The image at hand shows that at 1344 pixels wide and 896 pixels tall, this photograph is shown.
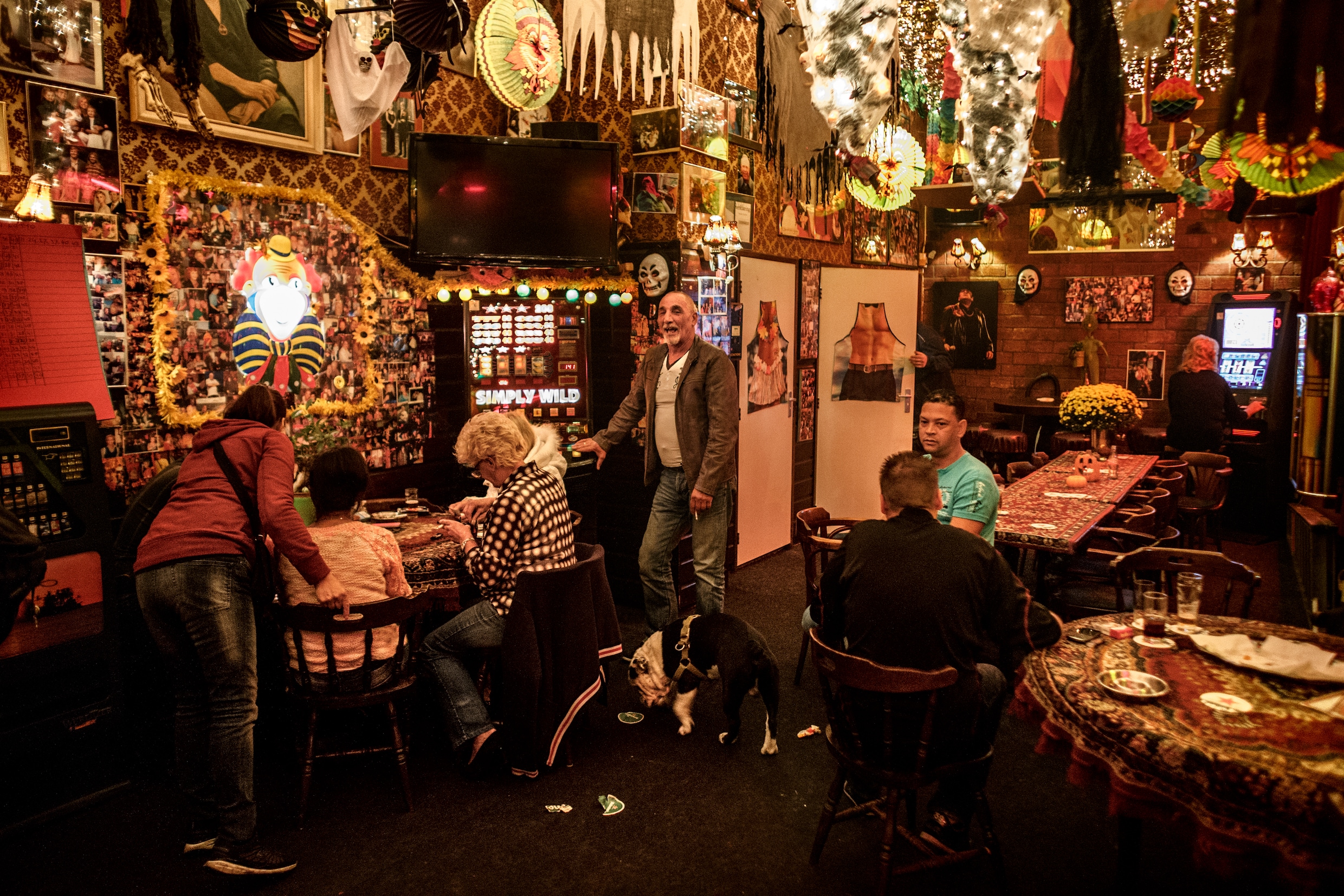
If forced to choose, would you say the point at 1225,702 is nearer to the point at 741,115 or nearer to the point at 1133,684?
the point at 1133,684

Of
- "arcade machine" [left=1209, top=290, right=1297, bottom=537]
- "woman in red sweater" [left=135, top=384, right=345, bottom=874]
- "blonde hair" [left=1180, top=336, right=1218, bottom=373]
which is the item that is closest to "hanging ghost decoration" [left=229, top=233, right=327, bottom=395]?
"woman in red sweater" [left=135, top=384, right=345, bottom=874]

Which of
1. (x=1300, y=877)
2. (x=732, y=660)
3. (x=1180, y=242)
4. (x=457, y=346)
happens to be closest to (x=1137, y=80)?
(x=1180, y=242)

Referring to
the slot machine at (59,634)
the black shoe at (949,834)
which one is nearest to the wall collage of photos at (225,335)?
the slot machine at (59,634)

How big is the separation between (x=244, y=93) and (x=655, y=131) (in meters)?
2.35

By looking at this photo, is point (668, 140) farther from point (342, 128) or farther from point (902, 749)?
point (902, 749)

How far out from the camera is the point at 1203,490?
6.25m

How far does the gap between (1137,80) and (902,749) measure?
8.28m

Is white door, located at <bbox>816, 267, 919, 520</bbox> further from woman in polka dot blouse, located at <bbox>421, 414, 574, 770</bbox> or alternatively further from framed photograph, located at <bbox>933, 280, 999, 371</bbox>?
woman in polka dot blouse, located at <bbox>421, 414, 574, 770</bbox>

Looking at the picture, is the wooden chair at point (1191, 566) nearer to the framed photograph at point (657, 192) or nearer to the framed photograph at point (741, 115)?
the framed photograph at point (657, 192)

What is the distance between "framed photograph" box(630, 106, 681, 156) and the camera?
17.2ft

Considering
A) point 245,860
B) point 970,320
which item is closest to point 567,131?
point 245,860

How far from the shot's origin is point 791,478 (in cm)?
701

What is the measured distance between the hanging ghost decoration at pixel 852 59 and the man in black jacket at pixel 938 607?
1.06m

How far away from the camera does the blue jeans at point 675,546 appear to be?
4.49 metres
